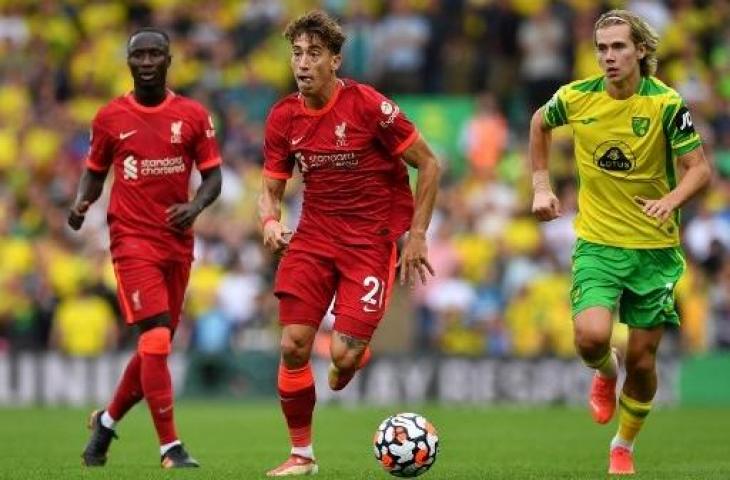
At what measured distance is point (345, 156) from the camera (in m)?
11.0

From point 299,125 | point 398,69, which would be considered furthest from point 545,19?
point 299,125

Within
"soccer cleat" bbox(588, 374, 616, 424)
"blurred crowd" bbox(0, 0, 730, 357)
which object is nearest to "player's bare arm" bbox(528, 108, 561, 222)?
"soccer cleat" bbox(588, 374, 616, 424)

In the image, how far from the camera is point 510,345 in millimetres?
21672

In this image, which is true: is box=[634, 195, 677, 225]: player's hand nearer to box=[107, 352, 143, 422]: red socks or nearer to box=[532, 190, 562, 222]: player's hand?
box=[532, 190, 562, 222]: player's hand

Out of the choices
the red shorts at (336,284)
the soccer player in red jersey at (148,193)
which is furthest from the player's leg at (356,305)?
the soccer player in red jersey at (148,193)

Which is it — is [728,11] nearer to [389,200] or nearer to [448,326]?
[448,326]

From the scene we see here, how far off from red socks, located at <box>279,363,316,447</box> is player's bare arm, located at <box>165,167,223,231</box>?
4.90ft

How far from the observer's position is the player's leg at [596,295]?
10.8 metres

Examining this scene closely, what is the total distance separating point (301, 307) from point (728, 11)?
15711mm

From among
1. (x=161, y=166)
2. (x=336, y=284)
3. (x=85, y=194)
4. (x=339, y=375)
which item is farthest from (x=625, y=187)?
(x=85, y=194)

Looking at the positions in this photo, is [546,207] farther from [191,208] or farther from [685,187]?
[191,208]

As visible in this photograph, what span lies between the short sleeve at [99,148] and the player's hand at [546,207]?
3067 mm

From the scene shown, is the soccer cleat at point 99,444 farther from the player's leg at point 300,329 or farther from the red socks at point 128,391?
the player's leg at point 300,329

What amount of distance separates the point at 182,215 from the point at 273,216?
1.24 m
